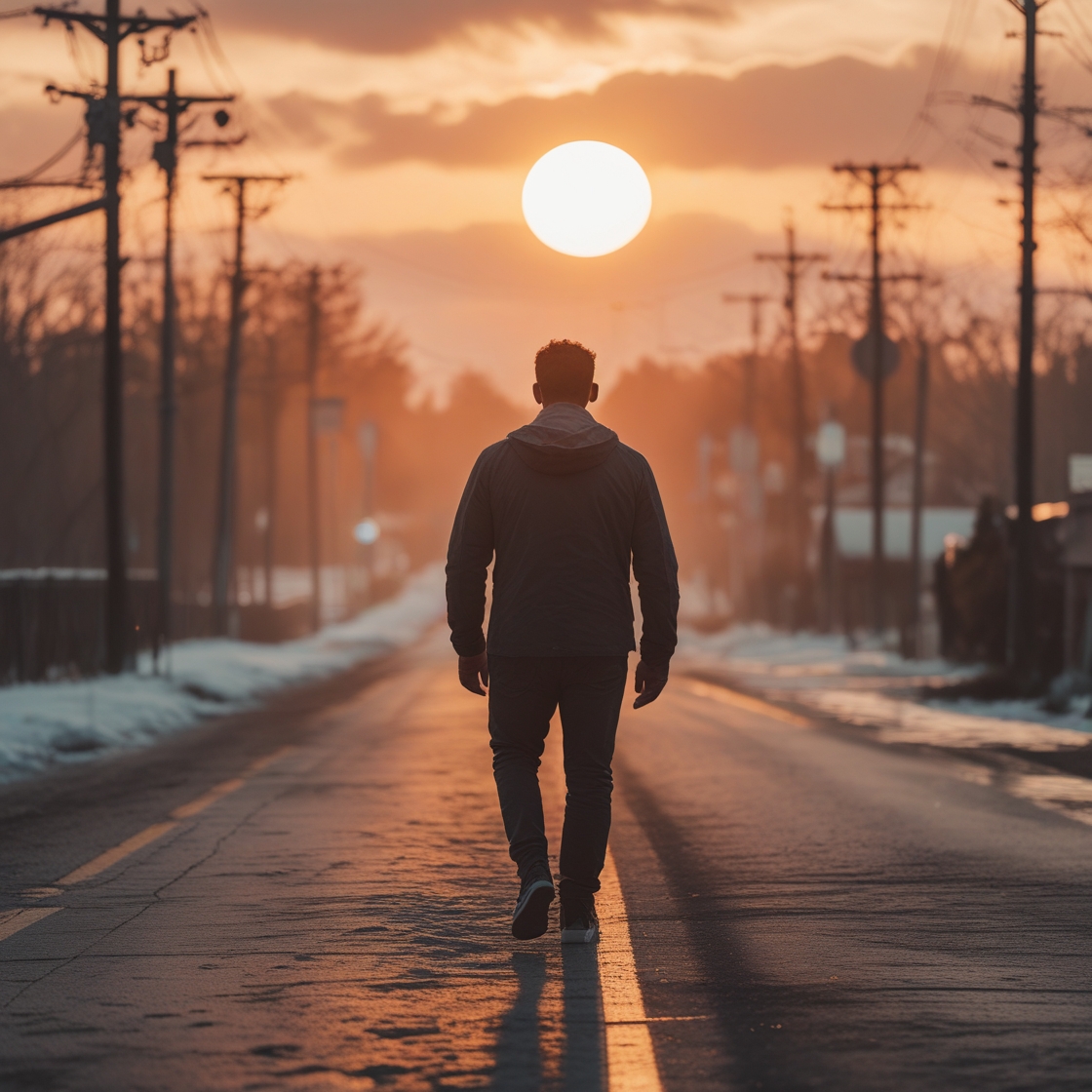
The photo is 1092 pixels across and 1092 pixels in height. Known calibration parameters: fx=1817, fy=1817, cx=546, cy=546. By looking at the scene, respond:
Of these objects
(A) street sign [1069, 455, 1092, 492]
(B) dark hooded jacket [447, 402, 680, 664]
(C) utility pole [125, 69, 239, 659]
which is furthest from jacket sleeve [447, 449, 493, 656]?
(A) street sign [1069, 455, 1092, 492]

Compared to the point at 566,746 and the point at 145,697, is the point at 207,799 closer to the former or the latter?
the point at 566,746

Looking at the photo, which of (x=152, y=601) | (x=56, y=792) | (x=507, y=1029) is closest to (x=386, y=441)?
(x=152, y=601)

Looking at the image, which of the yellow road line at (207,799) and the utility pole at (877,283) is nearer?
the yellow road line at (207,799)

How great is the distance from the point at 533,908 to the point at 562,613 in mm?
1040

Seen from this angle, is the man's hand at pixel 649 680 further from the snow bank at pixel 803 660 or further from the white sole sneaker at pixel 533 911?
the snow bank at pixel 803 660

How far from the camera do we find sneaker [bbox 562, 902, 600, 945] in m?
6.52

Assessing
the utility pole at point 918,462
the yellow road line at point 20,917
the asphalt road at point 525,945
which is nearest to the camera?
the asphalt road at point 525,945

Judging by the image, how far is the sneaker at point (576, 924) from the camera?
6516 millimetres

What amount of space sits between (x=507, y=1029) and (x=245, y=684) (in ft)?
82.5

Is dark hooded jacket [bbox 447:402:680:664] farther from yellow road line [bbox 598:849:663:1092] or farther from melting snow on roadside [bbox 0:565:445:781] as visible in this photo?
melting snow on roadside [bbox 0:565:445:781]

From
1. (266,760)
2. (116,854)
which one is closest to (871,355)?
(266,760)

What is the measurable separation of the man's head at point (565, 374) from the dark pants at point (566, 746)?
1013 mm

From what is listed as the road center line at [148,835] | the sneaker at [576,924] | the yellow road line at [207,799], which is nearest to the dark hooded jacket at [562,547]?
the sneaker at [576,924]

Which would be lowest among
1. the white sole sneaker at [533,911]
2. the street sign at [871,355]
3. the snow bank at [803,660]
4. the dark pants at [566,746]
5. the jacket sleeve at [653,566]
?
the snow bank at [803,660]
